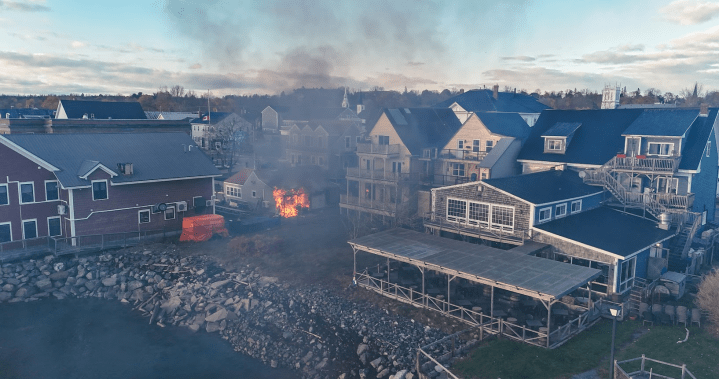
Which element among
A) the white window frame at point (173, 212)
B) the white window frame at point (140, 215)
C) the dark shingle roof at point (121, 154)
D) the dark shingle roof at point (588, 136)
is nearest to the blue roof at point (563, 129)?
the dark shingle roof at point (588, 136)

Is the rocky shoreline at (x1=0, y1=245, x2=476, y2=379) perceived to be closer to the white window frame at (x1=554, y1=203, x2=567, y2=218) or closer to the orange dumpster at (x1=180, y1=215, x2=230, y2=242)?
the orange dumpster at (x1=180, y1=215, x2=230, y2=242)

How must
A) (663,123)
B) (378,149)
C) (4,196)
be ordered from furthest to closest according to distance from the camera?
1. (378,149)
2. (663,123)
3. (4,196)

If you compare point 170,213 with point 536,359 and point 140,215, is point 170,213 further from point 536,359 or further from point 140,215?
A: point 536,359

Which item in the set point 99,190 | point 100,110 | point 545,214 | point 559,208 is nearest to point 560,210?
point 559,208

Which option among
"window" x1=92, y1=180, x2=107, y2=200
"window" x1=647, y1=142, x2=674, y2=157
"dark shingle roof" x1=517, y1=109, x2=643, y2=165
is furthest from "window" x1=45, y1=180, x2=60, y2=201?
"window" x1=647, y1=142, x2=674, y2=157

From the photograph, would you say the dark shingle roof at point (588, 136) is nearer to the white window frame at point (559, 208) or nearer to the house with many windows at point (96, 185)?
the white window frame at point (559, 208)
